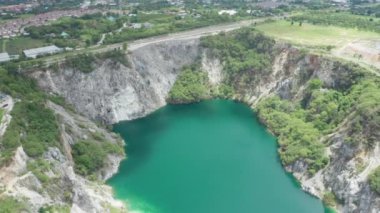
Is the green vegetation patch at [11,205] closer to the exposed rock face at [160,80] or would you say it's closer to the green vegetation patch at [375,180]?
the exposed rock face at [160,80]

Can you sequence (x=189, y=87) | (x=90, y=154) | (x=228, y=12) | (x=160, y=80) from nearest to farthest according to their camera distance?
(x=90, y=154)
(x=160, y=80)
(x=189, y=87)
(x=228, y=12)

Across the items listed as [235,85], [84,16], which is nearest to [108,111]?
[235,85]

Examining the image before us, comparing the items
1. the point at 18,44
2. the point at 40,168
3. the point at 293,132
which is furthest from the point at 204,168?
the point at 18,44

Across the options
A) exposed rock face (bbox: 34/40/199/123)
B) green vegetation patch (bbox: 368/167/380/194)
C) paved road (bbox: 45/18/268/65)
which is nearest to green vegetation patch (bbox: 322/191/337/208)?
green vegetation patch (bbox: 368/167/380/194)

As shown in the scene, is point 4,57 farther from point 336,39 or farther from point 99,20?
point 336,39

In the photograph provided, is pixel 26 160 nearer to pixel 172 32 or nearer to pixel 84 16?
pixel 172 32
